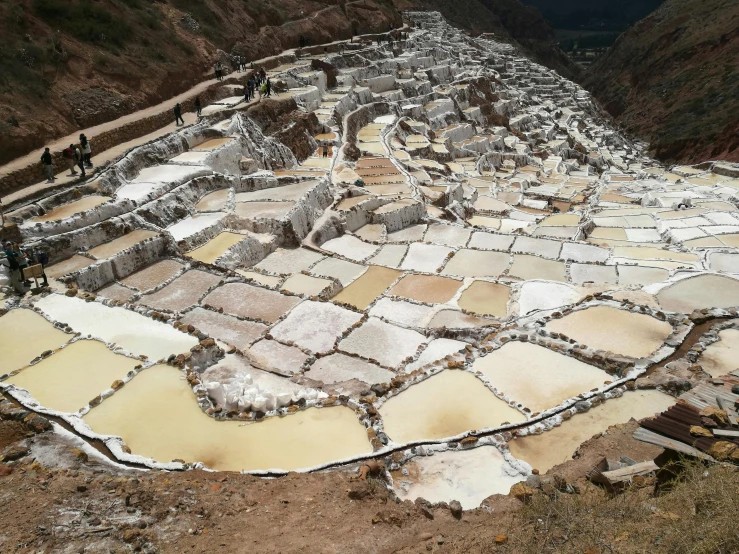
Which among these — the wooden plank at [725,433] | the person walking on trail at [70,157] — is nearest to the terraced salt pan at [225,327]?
the person walking on trail at [70,157]

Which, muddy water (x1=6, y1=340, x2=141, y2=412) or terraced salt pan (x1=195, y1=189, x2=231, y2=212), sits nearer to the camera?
muddy water (x1=6, y1=340, x2=141, y2=412)

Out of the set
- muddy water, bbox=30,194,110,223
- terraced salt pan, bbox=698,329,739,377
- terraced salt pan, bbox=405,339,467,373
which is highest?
muddy water, bbox=30,194,110,223

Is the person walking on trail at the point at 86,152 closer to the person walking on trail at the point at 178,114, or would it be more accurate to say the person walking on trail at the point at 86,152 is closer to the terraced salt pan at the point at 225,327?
the person walking on trail at the point at 178,114

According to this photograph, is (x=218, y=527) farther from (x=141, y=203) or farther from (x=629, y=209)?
(x=629, y=209)

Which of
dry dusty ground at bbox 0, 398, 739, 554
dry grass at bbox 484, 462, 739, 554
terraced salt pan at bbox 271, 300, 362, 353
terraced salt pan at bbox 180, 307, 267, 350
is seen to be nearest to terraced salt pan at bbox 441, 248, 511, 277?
terraced salt pan at bbox 271, 300, 362, 353

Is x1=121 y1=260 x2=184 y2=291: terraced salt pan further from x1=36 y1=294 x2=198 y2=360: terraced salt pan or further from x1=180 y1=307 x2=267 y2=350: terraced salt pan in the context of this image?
x1=36 y1=294 x2=198 y2=360: terraced salt pan
